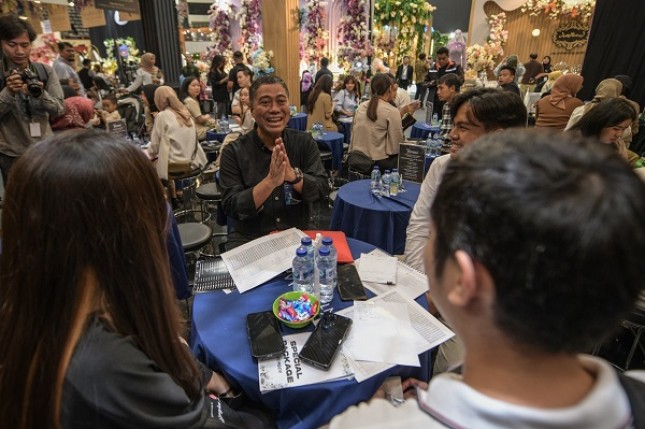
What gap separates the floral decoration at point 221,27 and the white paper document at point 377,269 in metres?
9.19

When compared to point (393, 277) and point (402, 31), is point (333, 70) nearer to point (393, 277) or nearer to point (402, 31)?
point (402, 31)

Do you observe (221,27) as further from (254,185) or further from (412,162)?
(254,185)

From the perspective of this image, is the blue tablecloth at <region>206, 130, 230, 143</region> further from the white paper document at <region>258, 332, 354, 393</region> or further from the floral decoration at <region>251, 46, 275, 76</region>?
the white paper document at <region>258, 332, 354, 393</region>

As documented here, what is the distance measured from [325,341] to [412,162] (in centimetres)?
210

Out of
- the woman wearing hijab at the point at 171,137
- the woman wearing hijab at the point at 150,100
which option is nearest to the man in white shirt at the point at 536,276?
the woman wearing hijab at the point at 171,137

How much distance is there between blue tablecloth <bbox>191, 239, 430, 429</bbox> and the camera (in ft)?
3.57

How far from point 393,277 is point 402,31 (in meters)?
11.2

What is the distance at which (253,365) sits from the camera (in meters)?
1.16

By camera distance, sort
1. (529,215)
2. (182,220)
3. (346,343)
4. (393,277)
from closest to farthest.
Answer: (529,215)
(346,343)
(393,277)
(182,220)

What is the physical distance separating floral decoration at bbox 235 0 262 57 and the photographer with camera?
678cm

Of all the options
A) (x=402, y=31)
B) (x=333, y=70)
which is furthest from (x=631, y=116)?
(x=402, y=31)

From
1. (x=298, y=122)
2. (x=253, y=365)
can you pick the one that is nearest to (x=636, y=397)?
(x=253, y=365)

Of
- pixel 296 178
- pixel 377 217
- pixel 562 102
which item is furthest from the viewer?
pixel 562 102

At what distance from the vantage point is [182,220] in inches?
168
